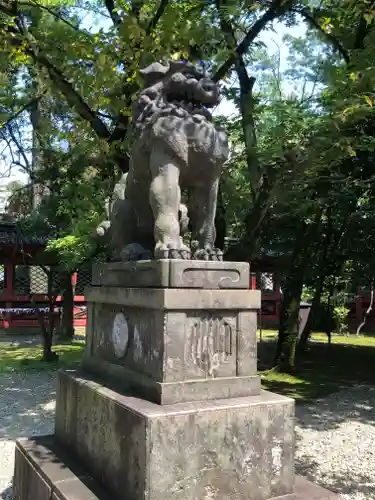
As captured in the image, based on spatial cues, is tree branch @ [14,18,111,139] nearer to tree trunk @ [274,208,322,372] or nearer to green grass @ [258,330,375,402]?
tree trunk @ [274,208,322,372]

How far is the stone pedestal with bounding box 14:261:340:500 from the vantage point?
9.14 feet

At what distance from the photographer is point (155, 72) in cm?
354

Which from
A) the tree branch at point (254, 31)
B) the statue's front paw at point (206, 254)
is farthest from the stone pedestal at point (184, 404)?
the tree branch at point (254, 31)

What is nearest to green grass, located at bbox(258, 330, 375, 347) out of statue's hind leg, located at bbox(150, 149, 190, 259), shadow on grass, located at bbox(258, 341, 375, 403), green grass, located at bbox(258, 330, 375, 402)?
green grass, located at bbox(258, 330, 375, 402)

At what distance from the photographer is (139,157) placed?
11.9ft

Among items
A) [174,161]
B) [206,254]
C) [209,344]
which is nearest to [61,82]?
[174,161]

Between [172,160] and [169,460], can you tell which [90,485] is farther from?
[172,160]

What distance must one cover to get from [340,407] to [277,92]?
5975mm

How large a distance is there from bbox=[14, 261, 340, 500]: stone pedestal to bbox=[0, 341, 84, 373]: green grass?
7.77m

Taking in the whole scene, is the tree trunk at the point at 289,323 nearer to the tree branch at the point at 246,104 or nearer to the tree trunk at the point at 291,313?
the tree trunk at the point at 291,313

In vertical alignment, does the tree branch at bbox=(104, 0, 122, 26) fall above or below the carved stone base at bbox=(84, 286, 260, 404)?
above

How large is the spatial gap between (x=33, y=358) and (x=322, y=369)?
7.14m

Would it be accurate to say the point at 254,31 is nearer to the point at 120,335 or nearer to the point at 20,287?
the point at 120,335

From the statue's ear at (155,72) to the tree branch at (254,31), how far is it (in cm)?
354
